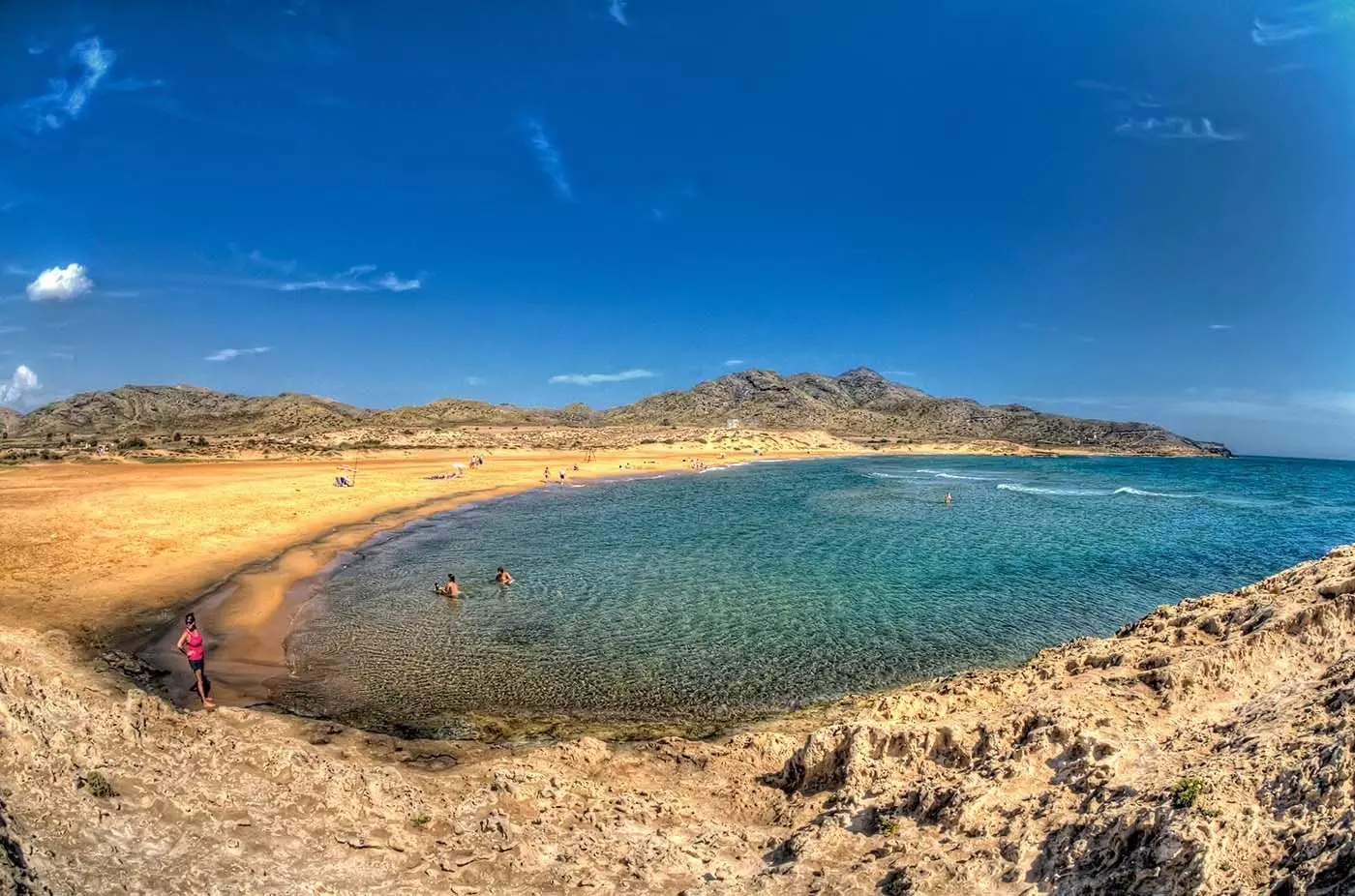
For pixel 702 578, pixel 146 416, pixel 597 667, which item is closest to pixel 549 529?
pixel 702 578

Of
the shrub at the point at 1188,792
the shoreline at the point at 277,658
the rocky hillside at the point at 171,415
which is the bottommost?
the shoreline at the point at 277,658

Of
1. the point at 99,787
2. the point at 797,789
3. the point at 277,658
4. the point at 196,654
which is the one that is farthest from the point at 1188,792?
A: the point at 277,658

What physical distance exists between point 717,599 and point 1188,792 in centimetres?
1808

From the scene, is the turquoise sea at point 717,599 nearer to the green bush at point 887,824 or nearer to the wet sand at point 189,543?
the wet sand at point 189,543

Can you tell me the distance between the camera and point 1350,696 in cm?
725

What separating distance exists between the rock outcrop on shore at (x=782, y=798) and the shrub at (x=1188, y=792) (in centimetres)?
3

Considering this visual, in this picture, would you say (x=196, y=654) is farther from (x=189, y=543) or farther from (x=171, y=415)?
(x=171, y=415)

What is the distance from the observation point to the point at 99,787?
25.6 ft

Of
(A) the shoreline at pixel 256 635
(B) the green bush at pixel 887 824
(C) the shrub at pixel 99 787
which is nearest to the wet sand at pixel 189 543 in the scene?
(A) the shoreline at pixel 256 635

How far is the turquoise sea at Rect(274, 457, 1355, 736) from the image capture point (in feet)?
52.1

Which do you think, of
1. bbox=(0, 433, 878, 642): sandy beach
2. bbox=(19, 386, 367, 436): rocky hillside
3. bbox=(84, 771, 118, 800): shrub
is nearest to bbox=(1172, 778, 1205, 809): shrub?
bbox=(84, 771, 118, 800): shrub

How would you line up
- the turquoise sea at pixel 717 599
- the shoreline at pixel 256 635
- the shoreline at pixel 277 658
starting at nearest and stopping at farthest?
the shoreline at pixel 277 658, the shoreline at pixel 256 635, the turquoise sea at pixel 717 599

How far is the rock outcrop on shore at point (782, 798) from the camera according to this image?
602cm

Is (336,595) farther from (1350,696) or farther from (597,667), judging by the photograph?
(1350,696)
